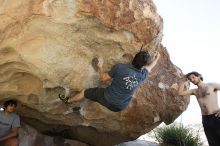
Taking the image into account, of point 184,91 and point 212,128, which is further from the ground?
point 184,91

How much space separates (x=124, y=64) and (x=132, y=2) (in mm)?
1142

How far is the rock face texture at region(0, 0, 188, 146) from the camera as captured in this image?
5.50 meters

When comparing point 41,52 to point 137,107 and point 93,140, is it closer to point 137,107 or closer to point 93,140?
point 137,107

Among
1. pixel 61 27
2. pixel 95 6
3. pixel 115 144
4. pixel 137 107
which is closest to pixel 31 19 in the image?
pixel 61 27

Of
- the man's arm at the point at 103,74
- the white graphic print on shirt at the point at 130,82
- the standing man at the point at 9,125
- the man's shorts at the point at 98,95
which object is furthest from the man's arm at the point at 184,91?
the standing man at the point at 9,125

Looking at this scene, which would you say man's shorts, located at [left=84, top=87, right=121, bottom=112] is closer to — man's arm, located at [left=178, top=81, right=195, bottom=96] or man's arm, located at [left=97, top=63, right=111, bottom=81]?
man's arm, located at [left=97, top=63, right=111, bottom=81]

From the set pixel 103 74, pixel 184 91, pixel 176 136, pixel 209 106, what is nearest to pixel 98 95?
pixel 103 74

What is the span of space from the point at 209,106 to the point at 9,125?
4.18m

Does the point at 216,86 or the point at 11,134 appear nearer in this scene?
the point at 216,86

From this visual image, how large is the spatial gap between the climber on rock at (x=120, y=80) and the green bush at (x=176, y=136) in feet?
15.4

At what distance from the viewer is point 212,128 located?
6613 mm

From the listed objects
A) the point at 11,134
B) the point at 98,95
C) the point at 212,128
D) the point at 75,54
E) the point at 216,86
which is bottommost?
the point at 11,134

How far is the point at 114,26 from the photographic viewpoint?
5742mm

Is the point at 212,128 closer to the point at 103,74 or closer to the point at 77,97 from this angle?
the point at 103,74
